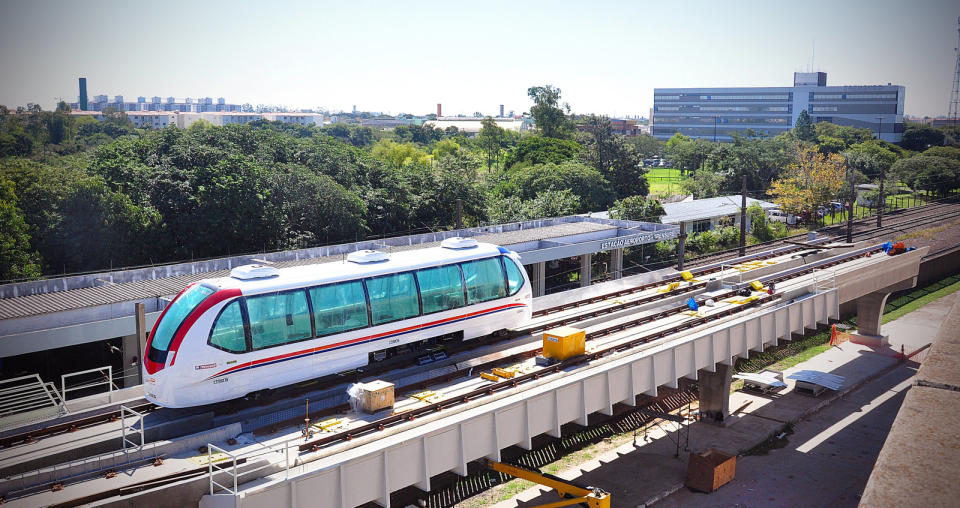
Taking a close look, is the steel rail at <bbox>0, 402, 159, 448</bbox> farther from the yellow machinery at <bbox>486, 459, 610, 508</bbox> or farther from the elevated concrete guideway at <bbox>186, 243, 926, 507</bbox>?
the yellow machinery at <bbox>486, 459, 610, 508</bbox>

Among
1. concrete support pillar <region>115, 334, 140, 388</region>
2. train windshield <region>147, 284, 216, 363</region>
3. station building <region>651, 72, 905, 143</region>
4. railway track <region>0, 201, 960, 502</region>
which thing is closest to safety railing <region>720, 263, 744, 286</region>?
railway track <region>0, 201, 960, 502</region>

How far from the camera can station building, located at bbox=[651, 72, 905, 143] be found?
173 m

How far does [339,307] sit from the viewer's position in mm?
18406

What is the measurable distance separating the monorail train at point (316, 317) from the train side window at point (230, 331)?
23 mm

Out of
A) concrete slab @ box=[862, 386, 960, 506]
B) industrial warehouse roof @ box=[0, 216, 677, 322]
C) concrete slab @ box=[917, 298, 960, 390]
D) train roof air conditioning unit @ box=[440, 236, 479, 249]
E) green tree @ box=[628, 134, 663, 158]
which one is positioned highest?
green tree @ box=[628, 134, 663, 158]

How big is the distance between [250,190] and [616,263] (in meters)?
24.1

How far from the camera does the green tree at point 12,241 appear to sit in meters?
34.1

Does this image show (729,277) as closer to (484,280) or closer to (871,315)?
(871,315)

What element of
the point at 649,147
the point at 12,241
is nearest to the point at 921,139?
the point at 649,147

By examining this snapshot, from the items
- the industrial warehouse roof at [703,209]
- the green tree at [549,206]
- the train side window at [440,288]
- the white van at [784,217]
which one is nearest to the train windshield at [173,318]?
the train side window at [440,288]

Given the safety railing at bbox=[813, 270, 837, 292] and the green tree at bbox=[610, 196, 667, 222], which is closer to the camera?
the safety railing at bbox=[813, 270, 837, 292]

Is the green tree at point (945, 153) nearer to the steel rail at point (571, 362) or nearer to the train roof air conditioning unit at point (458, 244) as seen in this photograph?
the steel rail at point (571, 362)

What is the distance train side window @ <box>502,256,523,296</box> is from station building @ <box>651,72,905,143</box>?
170 m

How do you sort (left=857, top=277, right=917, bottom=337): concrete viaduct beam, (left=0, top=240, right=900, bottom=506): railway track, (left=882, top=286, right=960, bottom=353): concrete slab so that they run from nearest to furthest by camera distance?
1. (left=0, top=240, right=900, bottom=506): railway track
2. (left=857, top=277, right=917, bottom=337): concrete viaduct beam
3. (left=882, top=286, right=960, bottom=353): concrete slab
